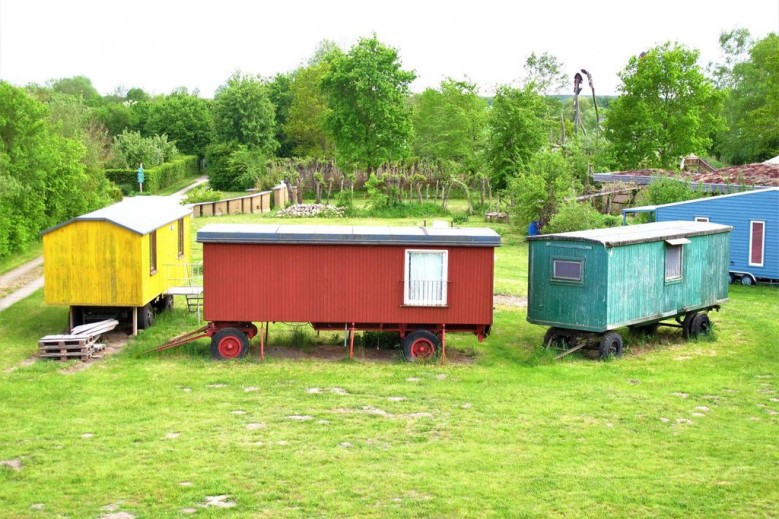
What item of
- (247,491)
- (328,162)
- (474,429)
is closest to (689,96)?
(328,162)

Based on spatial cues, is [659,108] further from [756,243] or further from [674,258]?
[674,258]

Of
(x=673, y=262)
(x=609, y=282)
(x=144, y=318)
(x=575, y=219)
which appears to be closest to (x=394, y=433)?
(x=609, y=282)

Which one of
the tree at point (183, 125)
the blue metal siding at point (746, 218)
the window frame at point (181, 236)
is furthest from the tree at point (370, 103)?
the window frame at point (181, 236)

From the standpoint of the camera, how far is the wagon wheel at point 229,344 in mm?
22375

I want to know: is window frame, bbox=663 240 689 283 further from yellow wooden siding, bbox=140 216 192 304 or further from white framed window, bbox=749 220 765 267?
yellow wooden siding, bbox=140 216 192 304

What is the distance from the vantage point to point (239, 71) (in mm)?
93375

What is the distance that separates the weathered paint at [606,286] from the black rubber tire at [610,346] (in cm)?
34

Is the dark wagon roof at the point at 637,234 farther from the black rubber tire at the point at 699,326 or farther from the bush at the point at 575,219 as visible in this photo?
the bush at the point at 575,219

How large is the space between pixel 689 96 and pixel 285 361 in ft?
137

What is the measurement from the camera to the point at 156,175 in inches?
2581

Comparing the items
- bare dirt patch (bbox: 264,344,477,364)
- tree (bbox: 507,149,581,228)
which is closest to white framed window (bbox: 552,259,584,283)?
bare dirt patch (bbox: 264,344,477,364)

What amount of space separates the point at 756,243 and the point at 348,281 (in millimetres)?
16936

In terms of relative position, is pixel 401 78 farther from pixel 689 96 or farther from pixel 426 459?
pixel 426 459

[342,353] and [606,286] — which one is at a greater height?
[606,286]
